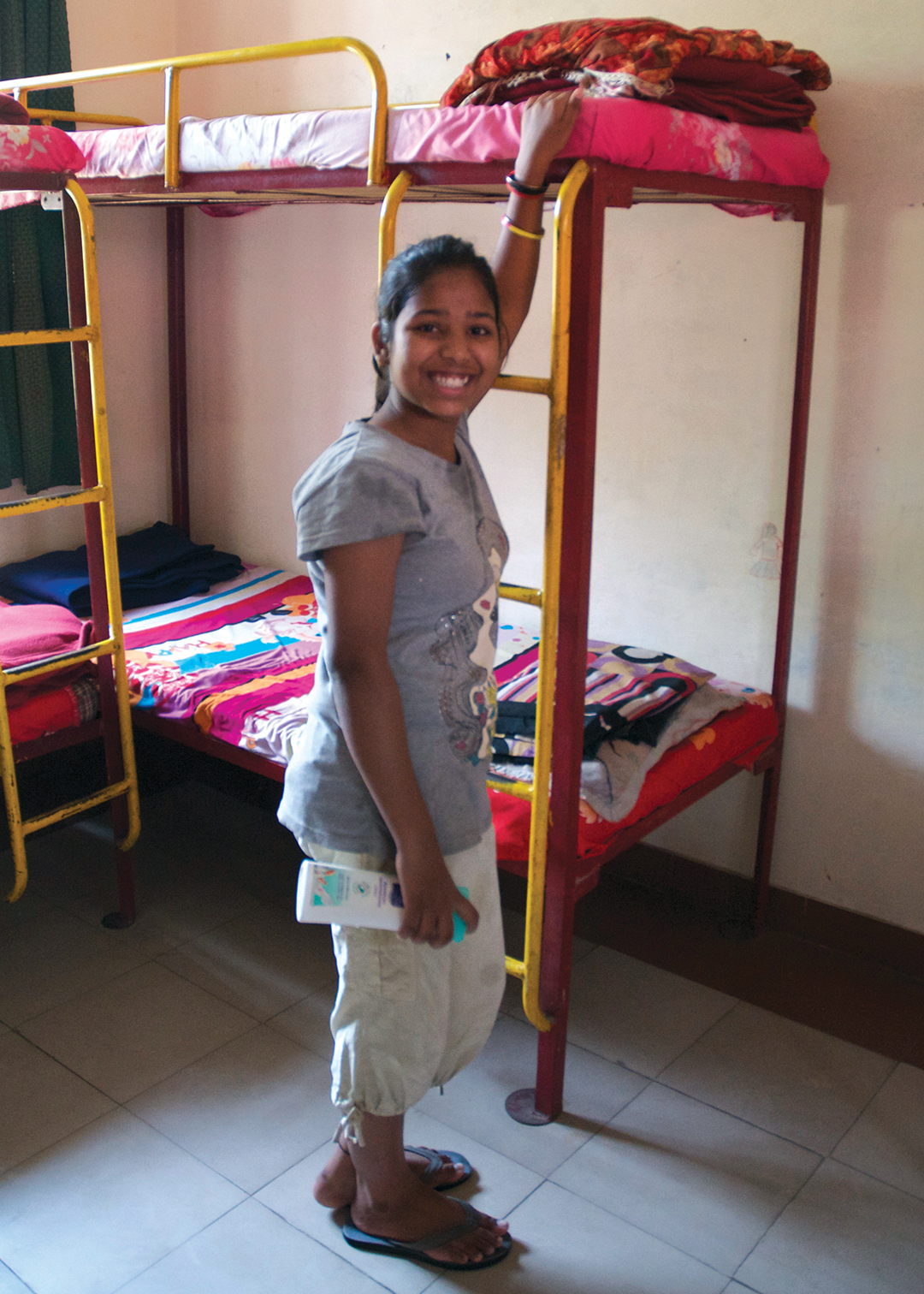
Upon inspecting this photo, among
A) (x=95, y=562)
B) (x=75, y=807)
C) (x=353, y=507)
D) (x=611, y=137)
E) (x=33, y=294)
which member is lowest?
(x=75, y=807)

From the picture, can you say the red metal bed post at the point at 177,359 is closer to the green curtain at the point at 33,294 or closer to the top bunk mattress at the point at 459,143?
the green curtain at the point at 33,294

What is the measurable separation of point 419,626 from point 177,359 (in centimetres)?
261

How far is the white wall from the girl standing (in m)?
1.03

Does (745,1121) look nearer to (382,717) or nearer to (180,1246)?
(180,1246)

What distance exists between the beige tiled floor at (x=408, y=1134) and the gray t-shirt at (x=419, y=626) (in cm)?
78

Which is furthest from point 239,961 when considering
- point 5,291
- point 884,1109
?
point 5,291

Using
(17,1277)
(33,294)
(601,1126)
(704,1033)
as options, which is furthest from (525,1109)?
(33,294)

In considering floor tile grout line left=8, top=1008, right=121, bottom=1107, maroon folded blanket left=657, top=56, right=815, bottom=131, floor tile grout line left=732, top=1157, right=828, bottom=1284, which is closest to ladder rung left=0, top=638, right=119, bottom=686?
floor tile grout line left=8, top=1008, right=121, bottom=1107

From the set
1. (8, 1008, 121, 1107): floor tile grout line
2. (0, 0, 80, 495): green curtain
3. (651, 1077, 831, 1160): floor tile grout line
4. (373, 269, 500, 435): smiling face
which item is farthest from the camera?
(0, 0, 80, 495): green curtain

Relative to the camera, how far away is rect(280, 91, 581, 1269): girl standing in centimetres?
159

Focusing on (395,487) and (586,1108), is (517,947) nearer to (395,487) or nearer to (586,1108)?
(586,1108)

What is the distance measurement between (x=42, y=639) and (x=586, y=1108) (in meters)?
1.69

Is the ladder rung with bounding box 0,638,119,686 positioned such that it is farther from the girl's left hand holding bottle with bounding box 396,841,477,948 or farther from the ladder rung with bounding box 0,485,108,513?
the girl's left hand holding bottle with bounding box 396,841,477,948

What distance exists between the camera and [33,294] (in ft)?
11.2
